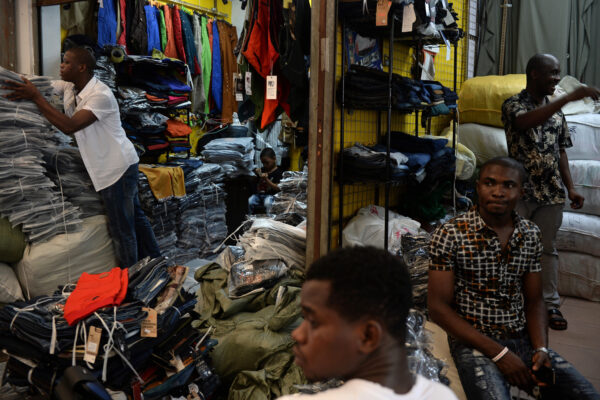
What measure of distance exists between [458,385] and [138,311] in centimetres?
133

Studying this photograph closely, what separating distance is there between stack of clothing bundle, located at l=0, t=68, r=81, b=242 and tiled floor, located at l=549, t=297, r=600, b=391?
3.30 meters

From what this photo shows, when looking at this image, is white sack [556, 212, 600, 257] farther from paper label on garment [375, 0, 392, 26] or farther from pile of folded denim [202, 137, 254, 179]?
pile of folded denim [202, 137, 254, 179]

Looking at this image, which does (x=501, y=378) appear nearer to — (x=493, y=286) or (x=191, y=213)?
(x=493, y=286)

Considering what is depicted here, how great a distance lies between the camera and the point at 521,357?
192 cm

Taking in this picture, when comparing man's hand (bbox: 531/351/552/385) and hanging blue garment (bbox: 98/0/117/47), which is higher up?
hanging blue garment (bbox: 98/0/117/47)

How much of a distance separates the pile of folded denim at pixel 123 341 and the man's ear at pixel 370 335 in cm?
143

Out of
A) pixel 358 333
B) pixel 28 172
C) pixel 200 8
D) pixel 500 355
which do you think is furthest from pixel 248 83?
pixel 200 8

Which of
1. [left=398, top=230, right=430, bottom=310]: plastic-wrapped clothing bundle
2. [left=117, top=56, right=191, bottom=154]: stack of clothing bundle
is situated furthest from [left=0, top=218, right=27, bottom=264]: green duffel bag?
[left=398, top=230, right=430, bottom=310]: plastic-wrapped clothing bundle

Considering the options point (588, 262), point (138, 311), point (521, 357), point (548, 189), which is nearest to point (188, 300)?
point (138, 311)

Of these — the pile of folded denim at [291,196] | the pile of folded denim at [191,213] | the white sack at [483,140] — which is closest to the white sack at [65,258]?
the pile of folded denim at [191,213]

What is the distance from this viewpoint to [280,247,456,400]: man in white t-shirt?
0.96 meters

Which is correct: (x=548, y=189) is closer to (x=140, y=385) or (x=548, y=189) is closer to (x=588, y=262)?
(x=588, y=262)

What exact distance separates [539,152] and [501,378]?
6.43 ft

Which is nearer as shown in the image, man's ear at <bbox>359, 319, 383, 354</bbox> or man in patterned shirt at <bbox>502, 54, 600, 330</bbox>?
man's ear at <bbox>359, 319, 383, 354</bbox>
